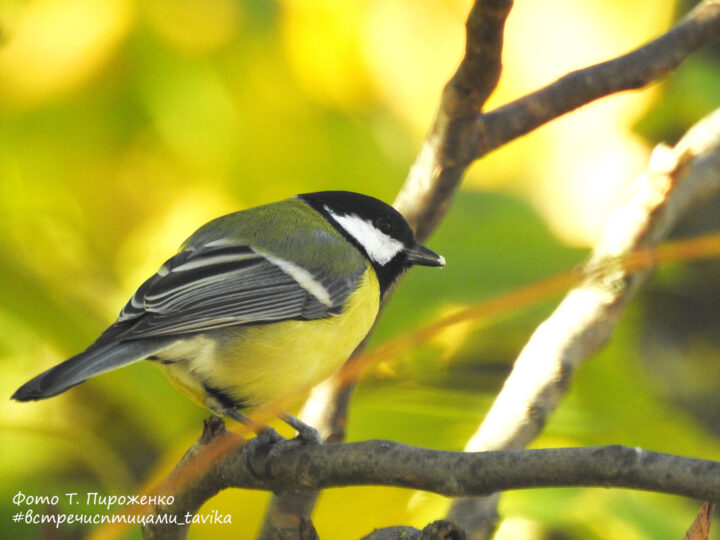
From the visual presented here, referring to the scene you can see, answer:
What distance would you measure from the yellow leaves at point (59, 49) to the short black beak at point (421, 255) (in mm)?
484

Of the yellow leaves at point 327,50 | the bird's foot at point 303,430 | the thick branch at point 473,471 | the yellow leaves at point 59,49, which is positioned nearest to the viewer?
the thick branch at point 473,471

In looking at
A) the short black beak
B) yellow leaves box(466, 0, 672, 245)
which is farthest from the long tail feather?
yellow leaves box(466, 0, 672, 245)

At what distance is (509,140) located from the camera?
978 mm

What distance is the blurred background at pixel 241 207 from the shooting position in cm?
99

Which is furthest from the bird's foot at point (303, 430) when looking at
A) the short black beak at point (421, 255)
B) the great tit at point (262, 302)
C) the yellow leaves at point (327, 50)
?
the yellow leaves at point (327, 50)

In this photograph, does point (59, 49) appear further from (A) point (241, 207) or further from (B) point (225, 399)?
(B) point (225, 399)

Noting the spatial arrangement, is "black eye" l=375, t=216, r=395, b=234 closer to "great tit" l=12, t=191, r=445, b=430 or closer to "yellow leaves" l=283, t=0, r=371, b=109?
"great tit" l=12, t=191, r=445, b=430

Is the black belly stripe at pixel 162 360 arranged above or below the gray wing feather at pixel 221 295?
below

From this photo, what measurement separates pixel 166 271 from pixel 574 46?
3.29ft

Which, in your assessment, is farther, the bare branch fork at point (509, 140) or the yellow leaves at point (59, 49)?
the yellow leaves at point (59, 49)

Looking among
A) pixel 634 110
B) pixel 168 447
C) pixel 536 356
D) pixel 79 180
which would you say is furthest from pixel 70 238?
pixel 634 110

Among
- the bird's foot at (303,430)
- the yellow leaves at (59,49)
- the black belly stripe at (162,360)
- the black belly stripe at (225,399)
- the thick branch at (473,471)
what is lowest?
the thick branch at (473,471)

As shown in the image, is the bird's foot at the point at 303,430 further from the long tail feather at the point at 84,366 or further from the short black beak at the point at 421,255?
the short black beak at the point at 421,255

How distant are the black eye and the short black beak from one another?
4 centimetres
